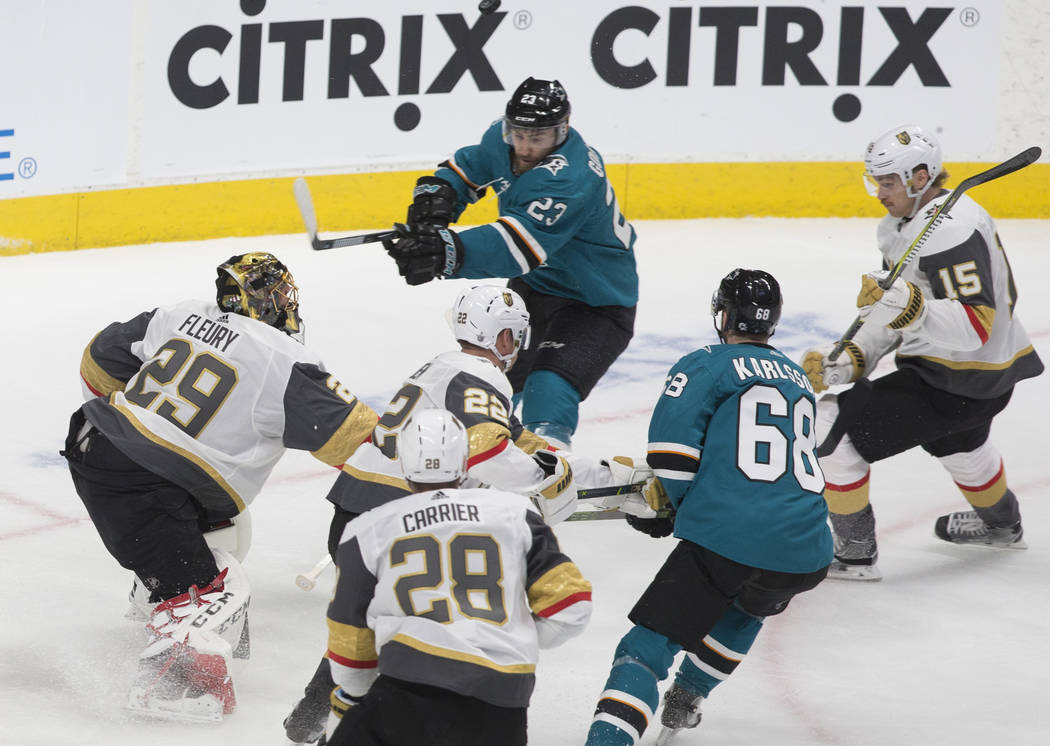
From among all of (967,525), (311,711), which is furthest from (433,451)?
(967,525)

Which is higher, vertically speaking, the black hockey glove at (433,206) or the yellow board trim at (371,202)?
the black hockey glove at (433,206)

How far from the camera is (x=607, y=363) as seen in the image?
14.1 feet

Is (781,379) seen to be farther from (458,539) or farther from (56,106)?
(56,106)

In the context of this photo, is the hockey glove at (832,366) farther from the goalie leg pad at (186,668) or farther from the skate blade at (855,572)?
the goalie leg pad at (186,668)

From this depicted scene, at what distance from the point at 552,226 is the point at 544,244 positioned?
52 mm

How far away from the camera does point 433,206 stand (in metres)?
4.26

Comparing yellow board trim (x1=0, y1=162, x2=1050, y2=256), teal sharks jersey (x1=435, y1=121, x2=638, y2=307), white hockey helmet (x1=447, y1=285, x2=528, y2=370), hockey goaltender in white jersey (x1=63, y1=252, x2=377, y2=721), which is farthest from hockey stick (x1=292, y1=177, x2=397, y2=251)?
yellow board trim (x1=0, y1=162, x2=1050, y2=256)

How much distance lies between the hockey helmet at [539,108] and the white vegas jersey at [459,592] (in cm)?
167

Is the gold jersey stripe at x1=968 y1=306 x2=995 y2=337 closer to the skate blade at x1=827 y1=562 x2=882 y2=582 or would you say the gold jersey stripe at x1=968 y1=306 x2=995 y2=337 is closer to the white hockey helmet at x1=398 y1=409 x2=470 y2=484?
the skate blade at x1=827 y1=562 x2=882 y2=582

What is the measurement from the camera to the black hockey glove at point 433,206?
4238 mm

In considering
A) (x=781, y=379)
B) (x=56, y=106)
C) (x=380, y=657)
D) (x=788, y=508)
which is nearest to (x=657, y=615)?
(x=788, y=508)

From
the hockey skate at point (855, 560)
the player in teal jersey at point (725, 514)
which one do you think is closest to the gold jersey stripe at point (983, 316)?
the hockey skate at point (855, 560)

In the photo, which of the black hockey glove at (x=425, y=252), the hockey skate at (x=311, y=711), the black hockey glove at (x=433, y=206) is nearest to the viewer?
the hockey skate at (x=311, y=711)

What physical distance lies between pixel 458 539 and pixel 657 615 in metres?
0.73
